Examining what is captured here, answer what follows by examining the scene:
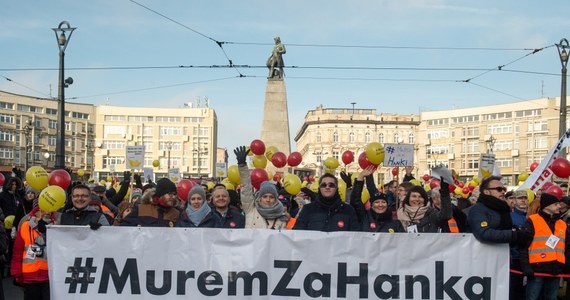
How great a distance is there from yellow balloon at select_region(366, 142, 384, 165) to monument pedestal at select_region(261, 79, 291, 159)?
60.8ft

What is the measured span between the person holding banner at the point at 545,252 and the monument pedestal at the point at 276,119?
20.8m

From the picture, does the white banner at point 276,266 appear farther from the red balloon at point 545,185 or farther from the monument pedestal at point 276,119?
the monument pedestal at point 276,119

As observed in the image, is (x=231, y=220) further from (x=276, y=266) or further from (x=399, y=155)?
(x=399, y=155)

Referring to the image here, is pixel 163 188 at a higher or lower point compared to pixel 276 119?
lower

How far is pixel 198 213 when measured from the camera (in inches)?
261

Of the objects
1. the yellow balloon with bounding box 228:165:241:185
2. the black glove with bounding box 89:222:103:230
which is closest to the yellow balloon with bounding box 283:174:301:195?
the yellow balloon with bounding box 228:165:241:185

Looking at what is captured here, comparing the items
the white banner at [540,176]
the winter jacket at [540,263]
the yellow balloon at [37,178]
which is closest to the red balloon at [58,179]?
the yellow balloon at [37,178]

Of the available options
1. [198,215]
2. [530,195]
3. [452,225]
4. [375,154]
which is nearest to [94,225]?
[198,215]

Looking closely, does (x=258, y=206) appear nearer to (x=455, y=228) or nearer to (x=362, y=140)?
(x=455, y=228)

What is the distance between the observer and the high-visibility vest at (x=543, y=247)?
21.9 ft

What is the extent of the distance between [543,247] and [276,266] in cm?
270

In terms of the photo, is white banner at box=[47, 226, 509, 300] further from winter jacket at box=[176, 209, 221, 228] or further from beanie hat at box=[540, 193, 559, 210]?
beanie hat at box=[540, 193, 559, 210]

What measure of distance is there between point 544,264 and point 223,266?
3.14 metres

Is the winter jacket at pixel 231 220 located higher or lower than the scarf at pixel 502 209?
lower
